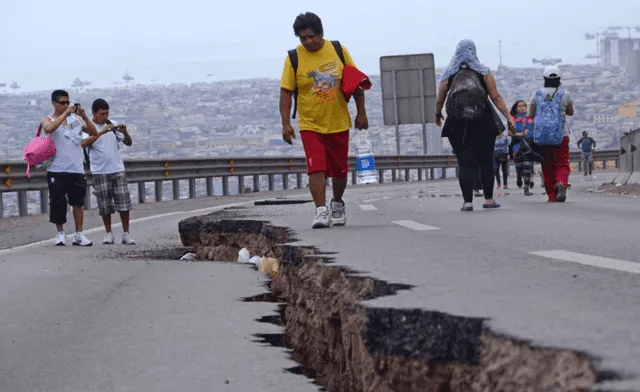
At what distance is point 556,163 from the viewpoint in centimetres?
1548

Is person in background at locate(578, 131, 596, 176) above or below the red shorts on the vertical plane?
below

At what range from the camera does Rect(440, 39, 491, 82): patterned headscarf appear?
12523 mm

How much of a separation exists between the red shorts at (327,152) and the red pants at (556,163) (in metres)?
5.60

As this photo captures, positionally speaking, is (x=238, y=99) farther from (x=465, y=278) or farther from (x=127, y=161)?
(x=465, y=278)

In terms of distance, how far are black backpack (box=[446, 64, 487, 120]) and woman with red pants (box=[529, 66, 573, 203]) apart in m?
3.12

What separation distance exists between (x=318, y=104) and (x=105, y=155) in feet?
11.0

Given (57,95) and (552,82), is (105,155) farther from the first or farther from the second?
(552,82)

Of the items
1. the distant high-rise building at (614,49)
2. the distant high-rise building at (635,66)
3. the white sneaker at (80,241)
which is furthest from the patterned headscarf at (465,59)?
the distant high-rise building at (614,49)

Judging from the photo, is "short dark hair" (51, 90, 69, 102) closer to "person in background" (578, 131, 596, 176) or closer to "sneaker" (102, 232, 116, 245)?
"sneaker" (102, 232, 116, 245)

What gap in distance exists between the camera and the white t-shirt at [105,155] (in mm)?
12695

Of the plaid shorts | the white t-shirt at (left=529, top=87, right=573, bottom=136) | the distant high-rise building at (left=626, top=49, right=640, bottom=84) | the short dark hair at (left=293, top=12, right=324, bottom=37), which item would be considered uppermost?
the distant high-rise building at (left=626, top=49, right=640, bottom=84)

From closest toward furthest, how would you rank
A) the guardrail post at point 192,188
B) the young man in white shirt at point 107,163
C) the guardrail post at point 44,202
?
the young man in white shirt at point 107,163
the guardrail post at point 44,202
the guardrail post at point 192,188

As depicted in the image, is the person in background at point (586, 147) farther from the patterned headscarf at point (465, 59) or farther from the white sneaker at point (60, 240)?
the white sneaker at point (60, 240)

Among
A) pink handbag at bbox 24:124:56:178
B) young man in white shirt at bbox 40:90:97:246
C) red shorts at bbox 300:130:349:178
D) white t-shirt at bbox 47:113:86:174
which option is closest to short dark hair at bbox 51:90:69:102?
young man in white shirt at bbox 40:90:97:246
